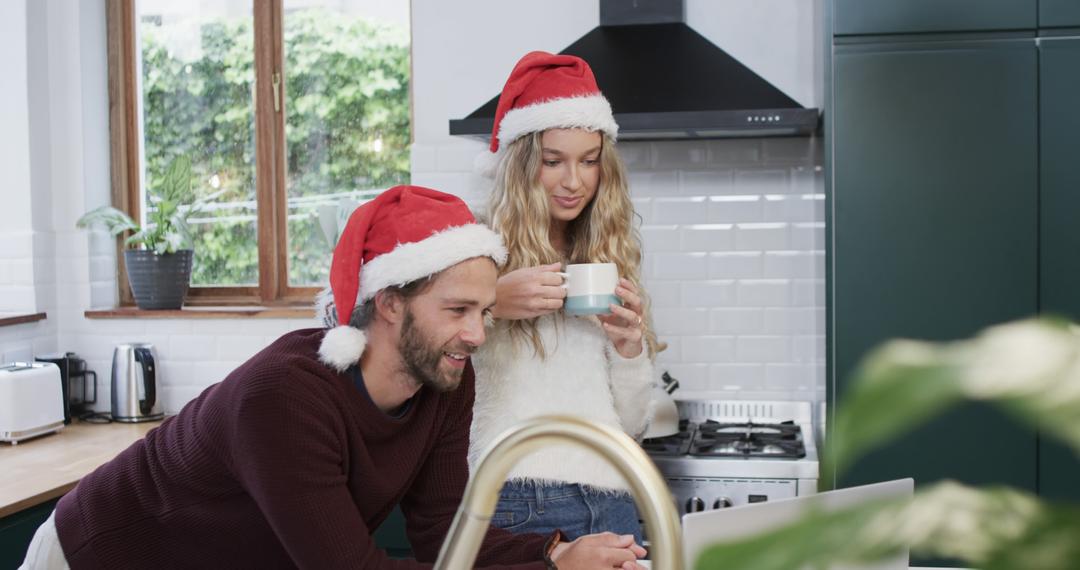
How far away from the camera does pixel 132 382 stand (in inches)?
146

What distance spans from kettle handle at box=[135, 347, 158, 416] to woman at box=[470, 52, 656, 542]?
6.06 feet

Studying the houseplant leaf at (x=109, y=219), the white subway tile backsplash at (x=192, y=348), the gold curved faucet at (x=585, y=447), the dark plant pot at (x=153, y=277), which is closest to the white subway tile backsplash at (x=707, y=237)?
the white subway tile backsplash at (x=192, y=348)

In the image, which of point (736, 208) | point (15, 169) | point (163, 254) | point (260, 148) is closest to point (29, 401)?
point (163, 254)

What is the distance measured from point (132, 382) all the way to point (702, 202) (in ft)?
6.51

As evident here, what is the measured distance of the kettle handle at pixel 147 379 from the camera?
3.71 meters

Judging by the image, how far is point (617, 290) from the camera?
7.02 ft

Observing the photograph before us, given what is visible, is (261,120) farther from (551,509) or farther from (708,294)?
(551,509)

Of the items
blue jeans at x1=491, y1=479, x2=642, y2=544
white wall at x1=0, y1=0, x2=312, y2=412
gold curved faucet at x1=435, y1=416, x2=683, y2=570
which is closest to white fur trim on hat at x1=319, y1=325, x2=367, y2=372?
blue jeans at x1=491, y1=479, x2=642, y2=544

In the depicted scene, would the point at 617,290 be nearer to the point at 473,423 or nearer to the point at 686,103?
the point at 473,423

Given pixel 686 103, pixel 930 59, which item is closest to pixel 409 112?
pixel 686 103

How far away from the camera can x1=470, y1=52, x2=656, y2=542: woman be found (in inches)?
84.2

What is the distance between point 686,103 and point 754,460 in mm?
1010

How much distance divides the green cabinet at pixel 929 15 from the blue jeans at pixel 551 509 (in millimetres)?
1532

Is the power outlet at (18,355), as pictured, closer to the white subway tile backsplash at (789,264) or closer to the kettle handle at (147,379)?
the kettle handle at (147,379)
